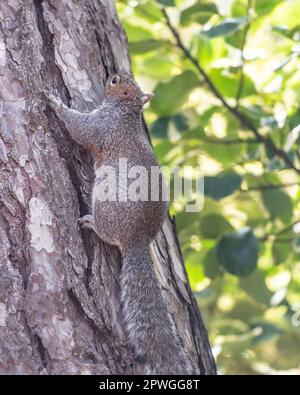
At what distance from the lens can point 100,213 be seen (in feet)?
9.01

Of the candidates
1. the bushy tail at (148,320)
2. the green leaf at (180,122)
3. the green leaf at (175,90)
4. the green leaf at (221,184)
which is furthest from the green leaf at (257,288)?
the bushy tail at (148,320)

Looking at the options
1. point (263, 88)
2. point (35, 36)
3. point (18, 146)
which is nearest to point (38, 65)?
point (35, 36)

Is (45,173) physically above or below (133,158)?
below

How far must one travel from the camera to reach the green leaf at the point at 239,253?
Answer: 3.32 metres

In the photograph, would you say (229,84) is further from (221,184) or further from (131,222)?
(131,222)

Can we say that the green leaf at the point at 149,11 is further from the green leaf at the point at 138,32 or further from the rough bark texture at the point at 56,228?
the rough bark texture at the point at 56,228

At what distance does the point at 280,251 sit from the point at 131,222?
1131 mm

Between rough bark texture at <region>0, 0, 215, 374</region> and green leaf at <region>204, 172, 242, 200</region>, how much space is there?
1.34 ft

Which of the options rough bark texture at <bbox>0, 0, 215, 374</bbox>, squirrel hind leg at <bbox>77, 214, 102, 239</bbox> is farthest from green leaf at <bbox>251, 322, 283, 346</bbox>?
squirrel hind leg at <bbox>77, 214, 102, 239</bbox>

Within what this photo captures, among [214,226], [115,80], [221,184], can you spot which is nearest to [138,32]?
[115,80]

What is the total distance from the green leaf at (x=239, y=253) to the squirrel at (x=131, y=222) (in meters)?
0.58

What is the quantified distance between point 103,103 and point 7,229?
0.84 meters

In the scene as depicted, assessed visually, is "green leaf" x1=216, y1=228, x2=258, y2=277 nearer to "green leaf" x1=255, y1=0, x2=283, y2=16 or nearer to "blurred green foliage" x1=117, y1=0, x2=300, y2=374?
"blurred green foliage" x1=117, y1=0, x2=300, y2=374
